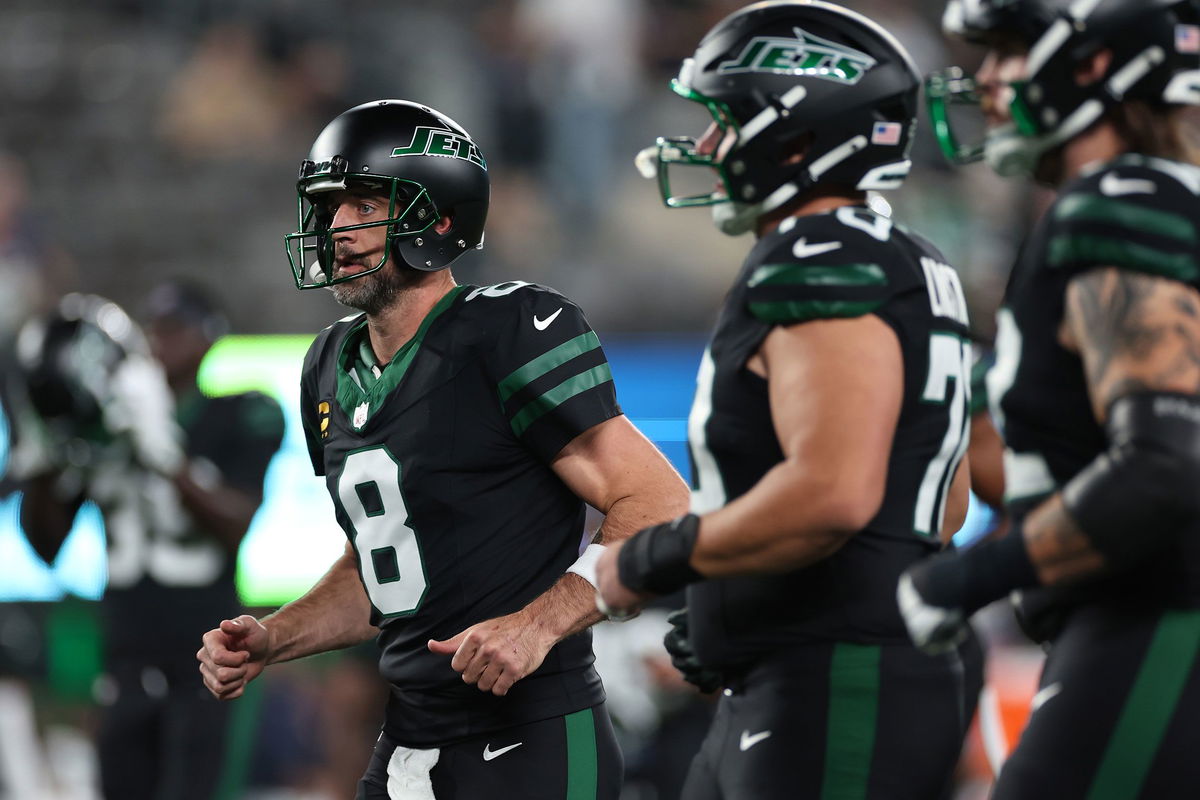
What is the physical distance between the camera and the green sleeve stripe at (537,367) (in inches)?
126

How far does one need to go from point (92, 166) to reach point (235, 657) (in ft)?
27.7

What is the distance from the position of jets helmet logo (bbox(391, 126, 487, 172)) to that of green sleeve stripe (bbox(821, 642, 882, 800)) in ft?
4.98

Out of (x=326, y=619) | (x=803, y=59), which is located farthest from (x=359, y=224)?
(x=803, y=59)

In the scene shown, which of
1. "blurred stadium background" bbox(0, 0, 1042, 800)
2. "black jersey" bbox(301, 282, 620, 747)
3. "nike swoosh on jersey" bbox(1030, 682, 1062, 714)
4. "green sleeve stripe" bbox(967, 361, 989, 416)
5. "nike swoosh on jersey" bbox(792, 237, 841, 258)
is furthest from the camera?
"blurred stadium background" bbox(0, 0, 1042, 800)

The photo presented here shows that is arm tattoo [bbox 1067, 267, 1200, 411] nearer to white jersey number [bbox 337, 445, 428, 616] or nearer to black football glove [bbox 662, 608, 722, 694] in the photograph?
black football glove [bbox 662, 608, 722, 694]

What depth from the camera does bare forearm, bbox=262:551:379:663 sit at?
3.43 m

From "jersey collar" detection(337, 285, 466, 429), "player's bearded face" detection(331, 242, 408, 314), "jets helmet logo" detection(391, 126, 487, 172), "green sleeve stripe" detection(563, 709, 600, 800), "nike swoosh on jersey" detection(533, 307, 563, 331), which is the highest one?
"jets helmet logo" detection(391, 126, 487, 172)

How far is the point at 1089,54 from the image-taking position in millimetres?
2283

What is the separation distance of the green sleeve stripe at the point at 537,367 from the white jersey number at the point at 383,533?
274mm

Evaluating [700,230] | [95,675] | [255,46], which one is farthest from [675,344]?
[255,46]

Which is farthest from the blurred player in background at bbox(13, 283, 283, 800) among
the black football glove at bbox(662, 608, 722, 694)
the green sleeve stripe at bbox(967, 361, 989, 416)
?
the black football glove at bbox(662, 608, 722, 694)

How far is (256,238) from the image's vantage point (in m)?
10.5

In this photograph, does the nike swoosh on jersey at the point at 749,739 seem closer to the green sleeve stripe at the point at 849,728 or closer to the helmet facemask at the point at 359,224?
the green sleeve stripe at the point at 849,728

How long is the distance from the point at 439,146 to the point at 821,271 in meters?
1.31
